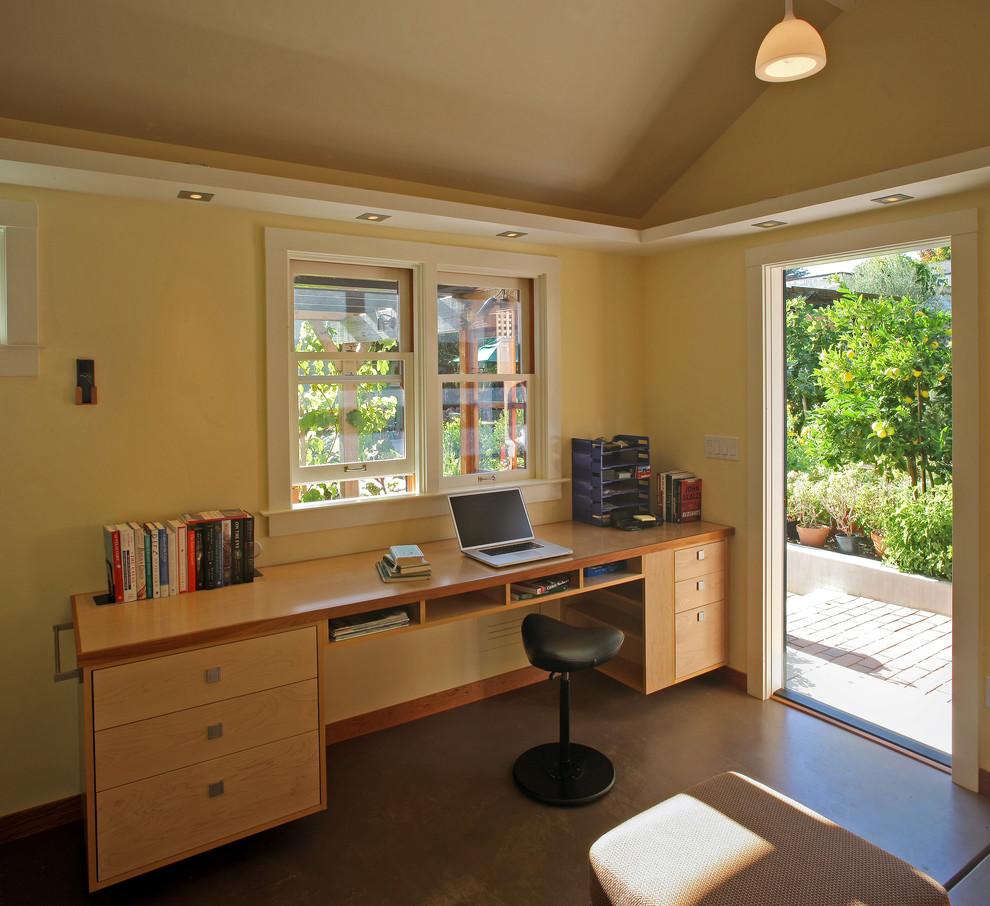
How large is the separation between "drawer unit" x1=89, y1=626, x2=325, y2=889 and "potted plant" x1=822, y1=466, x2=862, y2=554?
173 inches

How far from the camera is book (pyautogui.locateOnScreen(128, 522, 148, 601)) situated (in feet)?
7.62

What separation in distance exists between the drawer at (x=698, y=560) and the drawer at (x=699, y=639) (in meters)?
0.18

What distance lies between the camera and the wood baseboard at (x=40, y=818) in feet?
7.75

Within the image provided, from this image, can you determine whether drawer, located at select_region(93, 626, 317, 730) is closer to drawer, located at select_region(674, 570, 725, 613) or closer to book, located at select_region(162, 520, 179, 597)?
book, located at select_region(162, 520, 179, 597)

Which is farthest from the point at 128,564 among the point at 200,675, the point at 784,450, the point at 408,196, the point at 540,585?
the point at 784,450

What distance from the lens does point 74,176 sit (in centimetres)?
222

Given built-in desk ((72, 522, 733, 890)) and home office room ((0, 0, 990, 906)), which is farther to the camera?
home office room ((0, 0, 990, 906))

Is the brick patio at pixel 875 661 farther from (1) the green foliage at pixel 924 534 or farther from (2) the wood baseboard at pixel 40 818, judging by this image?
(2) the wood baseboard at pixel 40 818

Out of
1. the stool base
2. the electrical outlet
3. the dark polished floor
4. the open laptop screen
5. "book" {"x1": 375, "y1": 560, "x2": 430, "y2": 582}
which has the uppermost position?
the electrical outlet

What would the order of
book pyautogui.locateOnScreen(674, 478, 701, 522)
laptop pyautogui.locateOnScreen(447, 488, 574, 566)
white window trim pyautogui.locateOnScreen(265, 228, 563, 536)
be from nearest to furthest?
white window trim pyautogui.locateOnScreen(265, 228, 563, 536)
laptop pyautogui.locateOnScreen(447, 488, 574, 566)
book pyautogui.locateOnScreen(674, 478, 701, 522)

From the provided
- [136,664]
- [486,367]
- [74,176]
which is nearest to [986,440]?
[486,367]

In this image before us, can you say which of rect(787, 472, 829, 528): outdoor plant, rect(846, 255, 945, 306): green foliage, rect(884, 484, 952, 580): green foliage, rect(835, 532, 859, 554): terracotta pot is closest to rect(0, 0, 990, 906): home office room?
rect(884, 484, 952, 580): green foliage

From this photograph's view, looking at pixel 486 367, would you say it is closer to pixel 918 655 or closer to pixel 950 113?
pixel 950 113

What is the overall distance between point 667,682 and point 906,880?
179 centimetres
